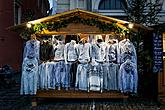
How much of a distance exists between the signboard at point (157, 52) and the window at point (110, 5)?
934 centimetres

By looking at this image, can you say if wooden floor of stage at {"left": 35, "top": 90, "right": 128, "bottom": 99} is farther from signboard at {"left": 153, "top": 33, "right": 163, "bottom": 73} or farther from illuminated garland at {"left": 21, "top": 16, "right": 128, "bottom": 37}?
illuminated garland at {"left": 21, "top": 16, "right": 128, "bottom": 37}

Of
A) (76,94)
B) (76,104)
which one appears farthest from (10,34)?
(76,104)

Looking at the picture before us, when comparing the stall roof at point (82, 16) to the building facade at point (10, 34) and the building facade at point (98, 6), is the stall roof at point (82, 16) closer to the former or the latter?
the building facade at point (98, 6)

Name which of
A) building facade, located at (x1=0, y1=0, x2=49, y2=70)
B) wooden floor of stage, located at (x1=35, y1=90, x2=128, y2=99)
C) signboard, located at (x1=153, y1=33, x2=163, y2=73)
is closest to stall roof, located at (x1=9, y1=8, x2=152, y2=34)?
signboard, located at (x1=153, y1=33, x2=163, y2=73)

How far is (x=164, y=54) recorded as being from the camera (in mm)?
14258

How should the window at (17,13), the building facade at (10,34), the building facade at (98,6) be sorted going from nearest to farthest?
1. the building facade at (98,6)
2. the building facade at (10,34)
3. the window at (17,13)

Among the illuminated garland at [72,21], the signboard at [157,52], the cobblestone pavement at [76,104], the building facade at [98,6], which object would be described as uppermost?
the building facade at [98,6]

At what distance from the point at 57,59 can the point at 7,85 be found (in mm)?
6037

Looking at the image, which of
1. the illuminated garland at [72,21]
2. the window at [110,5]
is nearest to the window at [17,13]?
the window at [110,5]

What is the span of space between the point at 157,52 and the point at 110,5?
31.8ft

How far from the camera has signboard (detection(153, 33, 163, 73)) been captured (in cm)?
1364

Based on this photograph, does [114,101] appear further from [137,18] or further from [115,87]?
[137,18]

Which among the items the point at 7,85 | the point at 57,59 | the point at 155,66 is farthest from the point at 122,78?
the point at 7,85

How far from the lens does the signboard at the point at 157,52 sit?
13641mm
